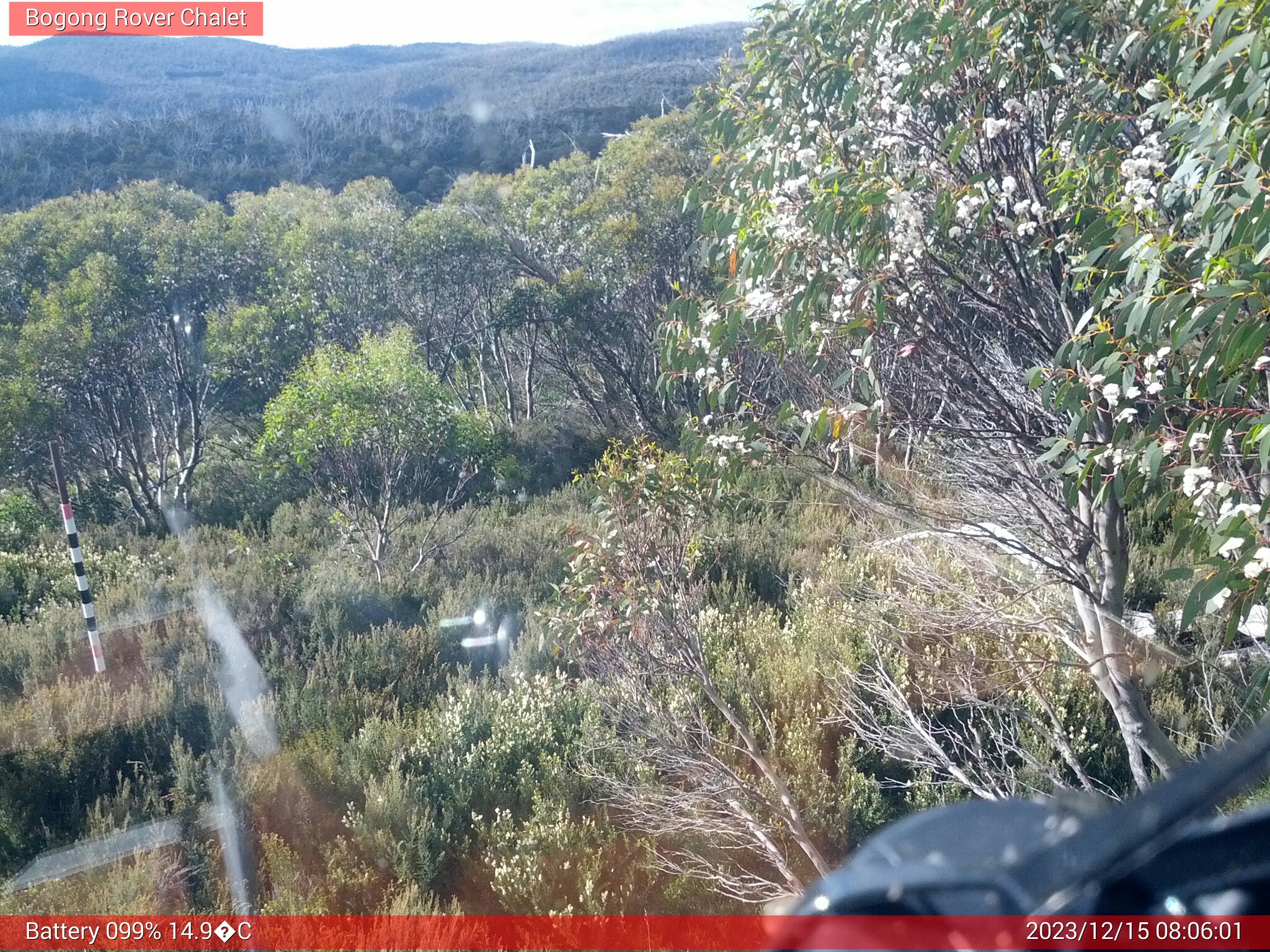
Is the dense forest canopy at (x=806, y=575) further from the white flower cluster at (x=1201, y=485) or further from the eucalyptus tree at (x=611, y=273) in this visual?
the eucalyptus tree at (x=611, y=273)

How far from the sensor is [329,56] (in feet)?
163

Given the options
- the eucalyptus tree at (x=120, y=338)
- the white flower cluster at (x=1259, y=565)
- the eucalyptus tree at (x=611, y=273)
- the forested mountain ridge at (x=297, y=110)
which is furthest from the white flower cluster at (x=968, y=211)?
the forested mountain ridge at (x=297, y=110)

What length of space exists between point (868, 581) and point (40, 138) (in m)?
29.1

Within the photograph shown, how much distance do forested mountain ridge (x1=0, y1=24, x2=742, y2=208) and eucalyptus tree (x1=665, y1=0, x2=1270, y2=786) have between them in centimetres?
1597

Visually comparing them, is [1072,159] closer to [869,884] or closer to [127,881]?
[869,884]

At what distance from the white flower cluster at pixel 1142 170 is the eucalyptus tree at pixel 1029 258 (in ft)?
0.04

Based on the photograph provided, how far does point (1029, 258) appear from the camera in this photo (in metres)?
3.44

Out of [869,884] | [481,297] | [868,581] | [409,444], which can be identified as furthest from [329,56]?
[869,884]

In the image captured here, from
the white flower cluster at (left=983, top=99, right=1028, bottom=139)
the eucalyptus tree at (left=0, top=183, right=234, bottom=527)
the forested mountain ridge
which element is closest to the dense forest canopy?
the white flower cluster at (left=983, top=99, right=1028, bottom=139)

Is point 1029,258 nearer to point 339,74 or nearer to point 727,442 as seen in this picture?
point 727,442

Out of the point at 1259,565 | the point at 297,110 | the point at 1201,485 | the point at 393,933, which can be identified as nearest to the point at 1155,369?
the point at 1201,485

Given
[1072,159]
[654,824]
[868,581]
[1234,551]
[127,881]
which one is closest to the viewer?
[1234,551]

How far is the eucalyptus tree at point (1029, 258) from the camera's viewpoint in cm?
204

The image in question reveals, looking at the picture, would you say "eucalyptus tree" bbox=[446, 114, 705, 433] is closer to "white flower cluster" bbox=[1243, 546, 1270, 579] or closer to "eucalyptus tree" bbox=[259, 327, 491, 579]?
"eucalyptus tree" bbox=[259, 327, 491, 579]
